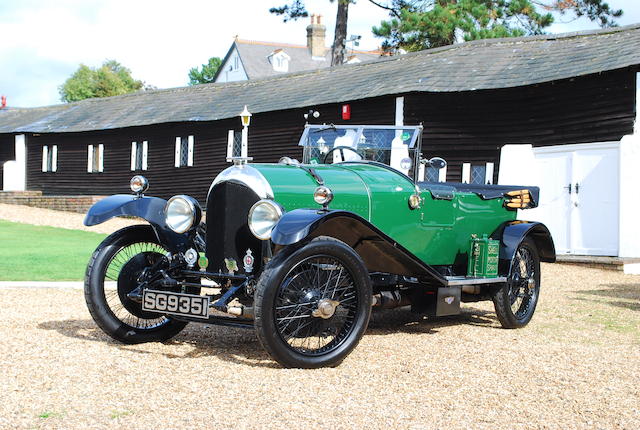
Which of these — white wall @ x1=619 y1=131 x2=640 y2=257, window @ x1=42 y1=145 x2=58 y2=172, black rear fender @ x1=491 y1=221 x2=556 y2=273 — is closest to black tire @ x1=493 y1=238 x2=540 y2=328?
black rear fender @ x1=491 y1=221 x2=556 y2=273

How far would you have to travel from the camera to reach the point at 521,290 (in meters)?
7.79

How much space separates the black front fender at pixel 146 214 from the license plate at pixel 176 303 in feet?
2.40

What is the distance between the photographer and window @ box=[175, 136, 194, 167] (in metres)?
27.1

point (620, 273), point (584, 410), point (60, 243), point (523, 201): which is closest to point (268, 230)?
point (584, 410)

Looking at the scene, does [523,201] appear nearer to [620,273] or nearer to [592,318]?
[592,318]

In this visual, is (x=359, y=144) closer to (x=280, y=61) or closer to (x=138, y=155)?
(x=138, y=155)

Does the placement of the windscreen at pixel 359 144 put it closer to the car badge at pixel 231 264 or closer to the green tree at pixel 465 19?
the car badge at pixel 231 264

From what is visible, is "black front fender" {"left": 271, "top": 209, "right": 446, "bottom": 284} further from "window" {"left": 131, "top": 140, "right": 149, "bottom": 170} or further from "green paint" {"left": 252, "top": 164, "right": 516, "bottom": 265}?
"window" {"left": 131, "top": 140, "right": 149, "bottom": 170}

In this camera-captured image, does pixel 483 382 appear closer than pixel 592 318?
Yes

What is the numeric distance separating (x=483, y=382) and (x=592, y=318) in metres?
3.84

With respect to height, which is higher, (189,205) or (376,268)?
(189,205)

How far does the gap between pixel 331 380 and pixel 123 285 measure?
2.13 metres

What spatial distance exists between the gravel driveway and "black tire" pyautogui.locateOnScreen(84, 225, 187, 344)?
0.15m

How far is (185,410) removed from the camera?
4.13 metres
